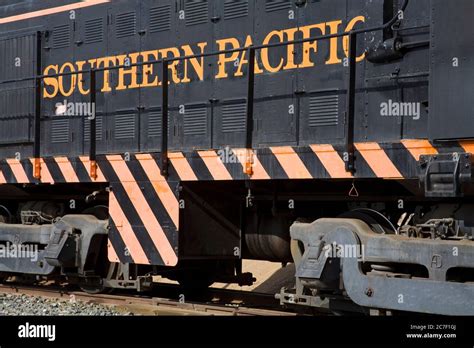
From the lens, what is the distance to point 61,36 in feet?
30.7

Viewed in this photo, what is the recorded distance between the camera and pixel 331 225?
6496 mm

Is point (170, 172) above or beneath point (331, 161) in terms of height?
beneath

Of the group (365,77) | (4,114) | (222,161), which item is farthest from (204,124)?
(4,114)

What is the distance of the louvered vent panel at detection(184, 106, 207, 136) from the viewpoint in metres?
7.83

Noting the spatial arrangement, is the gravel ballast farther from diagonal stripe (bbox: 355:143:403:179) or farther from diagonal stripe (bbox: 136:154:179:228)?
diagonal stripe (bbox: 355:143:403:179)

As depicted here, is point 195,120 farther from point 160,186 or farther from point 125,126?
point 125,126

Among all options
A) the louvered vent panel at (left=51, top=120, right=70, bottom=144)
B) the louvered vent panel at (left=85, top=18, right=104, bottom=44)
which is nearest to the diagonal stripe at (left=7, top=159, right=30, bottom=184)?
the louvered vent panel at (left=51, top=120, right=70, bottom=144)

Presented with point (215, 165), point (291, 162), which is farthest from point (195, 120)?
point (291, 162)

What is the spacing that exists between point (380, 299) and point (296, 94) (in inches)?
89.4

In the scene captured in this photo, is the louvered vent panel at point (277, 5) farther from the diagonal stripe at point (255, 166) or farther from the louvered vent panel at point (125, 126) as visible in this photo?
the louvered vent panel at point (125, 126)

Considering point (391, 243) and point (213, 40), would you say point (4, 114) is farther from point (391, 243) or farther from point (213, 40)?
point (391, 243)

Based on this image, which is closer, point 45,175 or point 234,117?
point 234,117

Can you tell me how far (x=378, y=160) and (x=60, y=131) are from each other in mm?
4753

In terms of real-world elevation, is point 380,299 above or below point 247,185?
below
